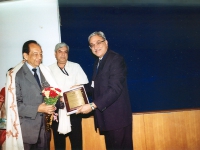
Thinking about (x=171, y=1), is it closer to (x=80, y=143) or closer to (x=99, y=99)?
(x=99, y=99)

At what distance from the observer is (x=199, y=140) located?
9.73 feet

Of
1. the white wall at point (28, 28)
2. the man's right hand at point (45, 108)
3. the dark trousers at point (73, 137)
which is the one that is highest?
the white wall at point (28, 28)

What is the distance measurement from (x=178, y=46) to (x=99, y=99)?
2082mm

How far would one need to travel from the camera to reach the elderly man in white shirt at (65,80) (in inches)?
104

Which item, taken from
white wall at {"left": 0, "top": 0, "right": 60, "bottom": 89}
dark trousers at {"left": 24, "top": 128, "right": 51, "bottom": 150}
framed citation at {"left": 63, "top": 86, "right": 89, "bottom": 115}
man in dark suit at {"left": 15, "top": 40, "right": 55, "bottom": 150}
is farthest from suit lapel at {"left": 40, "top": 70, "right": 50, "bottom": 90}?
white wall at {"left": 0, "top": 0, "right": 60, "bottom": 89}

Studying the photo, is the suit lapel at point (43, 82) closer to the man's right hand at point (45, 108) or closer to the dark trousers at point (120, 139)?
the man's right hand at point (45, 108)

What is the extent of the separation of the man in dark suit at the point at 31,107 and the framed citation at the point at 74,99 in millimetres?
357

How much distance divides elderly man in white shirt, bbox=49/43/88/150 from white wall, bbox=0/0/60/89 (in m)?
0.56

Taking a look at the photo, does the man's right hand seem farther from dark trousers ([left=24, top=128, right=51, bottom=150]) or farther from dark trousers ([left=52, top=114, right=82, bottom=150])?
dark trousers ([left=52, top=114, right=82, bottom=150])

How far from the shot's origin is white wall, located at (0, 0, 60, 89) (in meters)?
3.16

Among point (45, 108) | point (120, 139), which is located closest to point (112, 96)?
point (120, 139)

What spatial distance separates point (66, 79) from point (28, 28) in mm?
1407

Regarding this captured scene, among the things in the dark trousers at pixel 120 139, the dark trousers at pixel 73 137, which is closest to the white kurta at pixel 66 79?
the dark trousers at pixel 73 137

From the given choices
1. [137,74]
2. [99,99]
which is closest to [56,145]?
[99,99]
